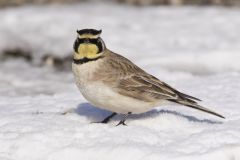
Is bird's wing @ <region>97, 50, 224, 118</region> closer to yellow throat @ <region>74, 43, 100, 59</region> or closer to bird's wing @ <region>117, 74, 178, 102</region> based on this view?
bird's wing @ <region>117, 74, 178, 102</region>

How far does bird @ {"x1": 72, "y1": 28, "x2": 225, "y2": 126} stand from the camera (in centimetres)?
625

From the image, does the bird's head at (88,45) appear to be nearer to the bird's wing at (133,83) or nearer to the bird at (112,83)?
the bird at (112,83)

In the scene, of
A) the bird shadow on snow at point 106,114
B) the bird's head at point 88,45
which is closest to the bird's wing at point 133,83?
the bird's head at point 88,45


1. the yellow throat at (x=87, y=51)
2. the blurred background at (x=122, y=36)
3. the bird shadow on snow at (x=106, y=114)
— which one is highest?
the yellow throat at (x=87, y=51)

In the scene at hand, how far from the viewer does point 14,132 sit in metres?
6.29

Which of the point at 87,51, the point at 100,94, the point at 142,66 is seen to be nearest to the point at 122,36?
the point at 142,66

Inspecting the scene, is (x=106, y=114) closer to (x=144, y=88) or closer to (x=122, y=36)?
(x=144, y=88)

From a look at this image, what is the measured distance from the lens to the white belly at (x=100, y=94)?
6.23 meters

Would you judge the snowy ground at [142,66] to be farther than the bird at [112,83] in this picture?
No

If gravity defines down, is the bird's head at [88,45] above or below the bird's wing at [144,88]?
above

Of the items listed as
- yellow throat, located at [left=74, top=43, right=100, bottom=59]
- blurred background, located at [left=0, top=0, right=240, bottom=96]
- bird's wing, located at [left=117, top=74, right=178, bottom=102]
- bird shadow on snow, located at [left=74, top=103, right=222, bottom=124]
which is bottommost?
blurred background, located at [left=0, top=0, right=240, bottom=96]

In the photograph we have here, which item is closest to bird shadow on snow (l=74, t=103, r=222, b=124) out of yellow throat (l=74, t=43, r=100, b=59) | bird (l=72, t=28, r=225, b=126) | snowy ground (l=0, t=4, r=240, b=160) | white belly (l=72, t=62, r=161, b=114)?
snowy ground (l=0, t=4, r=240, b=160)

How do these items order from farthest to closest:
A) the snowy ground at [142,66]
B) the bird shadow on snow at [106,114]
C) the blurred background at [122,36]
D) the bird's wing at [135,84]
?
1. the blurred background at [122,36]
2. the bird shadow on snow at [106,114]
3. the bird's wing at [135,84]
4. the snowy ground at [142,66]

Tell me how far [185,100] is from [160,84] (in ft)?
0.91
